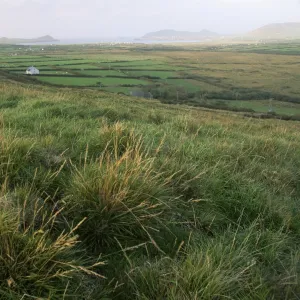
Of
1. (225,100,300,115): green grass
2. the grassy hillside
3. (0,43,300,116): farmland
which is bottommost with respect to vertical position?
(225,100,300,115): green grass

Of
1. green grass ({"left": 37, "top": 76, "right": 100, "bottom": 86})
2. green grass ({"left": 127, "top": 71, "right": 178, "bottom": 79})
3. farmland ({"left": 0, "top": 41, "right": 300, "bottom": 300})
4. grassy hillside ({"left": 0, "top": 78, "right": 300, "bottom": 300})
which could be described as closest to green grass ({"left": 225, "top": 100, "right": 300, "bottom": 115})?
green grass ({"left": 37, "top": 76, "right": 100, "bottom": 86})

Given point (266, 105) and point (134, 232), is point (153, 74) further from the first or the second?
point (134, 232)

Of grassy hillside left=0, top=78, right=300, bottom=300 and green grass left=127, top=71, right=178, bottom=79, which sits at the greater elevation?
grassy hillside left=0, top=78, right=300, bottom=300

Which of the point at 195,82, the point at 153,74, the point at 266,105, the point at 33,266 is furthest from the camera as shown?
the point at 153,74

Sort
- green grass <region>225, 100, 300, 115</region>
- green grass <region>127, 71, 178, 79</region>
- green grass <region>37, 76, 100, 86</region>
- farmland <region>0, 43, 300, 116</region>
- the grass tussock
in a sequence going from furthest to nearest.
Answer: green grass <region>127, 71, 178, 79</region> < farmland <region>0, 43, 300, 116</region> < green grass <region>37, 76, 100, 86</region> < green grass <region>225, 100, 300, 115</region> < the grass tussock

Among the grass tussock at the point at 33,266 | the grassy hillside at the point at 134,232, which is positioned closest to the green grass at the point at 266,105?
the grassy hillside at the point at 134,232

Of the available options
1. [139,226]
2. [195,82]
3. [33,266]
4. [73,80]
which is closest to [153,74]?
[195,82]

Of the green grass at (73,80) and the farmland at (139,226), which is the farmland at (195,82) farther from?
the farmland at (139,226)

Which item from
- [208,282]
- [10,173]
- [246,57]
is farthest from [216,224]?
[246,57]

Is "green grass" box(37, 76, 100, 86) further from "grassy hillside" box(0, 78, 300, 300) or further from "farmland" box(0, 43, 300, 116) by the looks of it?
"grassy hillside" box(0, 78, 300, 300)

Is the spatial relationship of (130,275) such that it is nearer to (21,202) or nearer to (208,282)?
(208,282)

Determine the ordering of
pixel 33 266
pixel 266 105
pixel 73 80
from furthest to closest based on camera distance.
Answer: pixel 73 80 < pixel 266 105 < pixel 33 266

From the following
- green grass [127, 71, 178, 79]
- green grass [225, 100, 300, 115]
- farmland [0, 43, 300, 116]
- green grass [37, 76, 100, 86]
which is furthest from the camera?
green grass [127, 71, 178, 79]

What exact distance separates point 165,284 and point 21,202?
1.39m
